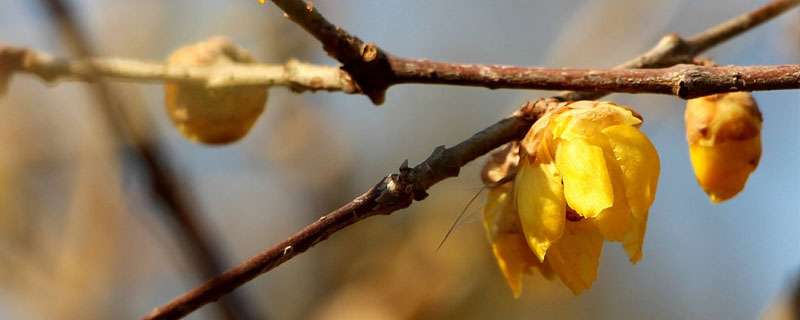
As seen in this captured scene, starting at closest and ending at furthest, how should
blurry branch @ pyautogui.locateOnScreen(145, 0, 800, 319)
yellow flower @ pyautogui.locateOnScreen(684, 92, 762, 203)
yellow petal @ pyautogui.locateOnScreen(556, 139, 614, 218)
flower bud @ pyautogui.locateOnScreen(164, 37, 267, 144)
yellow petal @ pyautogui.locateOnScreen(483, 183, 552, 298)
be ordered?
blurry branch @ pyautogui.locateOnScreen(145, 0, 800, 319), yellow petal @ pyautogui.locateOnScreen(556, 139, 614, 218), yellow petal @ pyautogui.locateOnScreen(483, 183, 552, 298), yellow flower @ pyautogui.locateOnScreen(684, 92, 762, 203), flower bud @ pyautogui.locateOnScreen(164, 37, 267, 144)

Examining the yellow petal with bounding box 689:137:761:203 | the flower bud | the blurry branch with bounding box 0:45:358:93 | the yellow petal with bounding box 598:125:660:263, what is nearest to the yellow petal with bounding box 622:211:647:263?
the yellow petal with bounding box 598:125:660:263

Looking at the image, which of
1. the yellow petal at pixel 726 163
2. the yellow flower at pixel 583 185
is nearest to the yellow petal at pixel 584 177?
the yellow flower at pixel 583 185

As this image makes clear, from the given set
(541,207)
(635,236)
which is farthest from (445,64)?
(635,236)

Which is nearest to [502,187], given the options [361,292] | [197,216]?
[197,216]

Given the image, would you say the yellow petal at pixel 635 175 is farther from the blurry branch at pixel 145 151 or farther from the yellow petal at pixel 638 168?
the blurry branch at pixel 145 151

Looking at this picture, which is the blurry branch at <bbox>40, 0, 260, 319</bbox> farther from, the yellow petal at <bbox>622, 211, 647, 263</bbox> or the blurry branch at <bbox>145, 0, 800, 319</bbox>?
the yellow petal at <bbox>622, 211, 647, 263</bbox>

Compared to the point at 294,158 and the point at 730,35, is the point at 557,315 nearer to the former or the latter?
the point at 294,158
